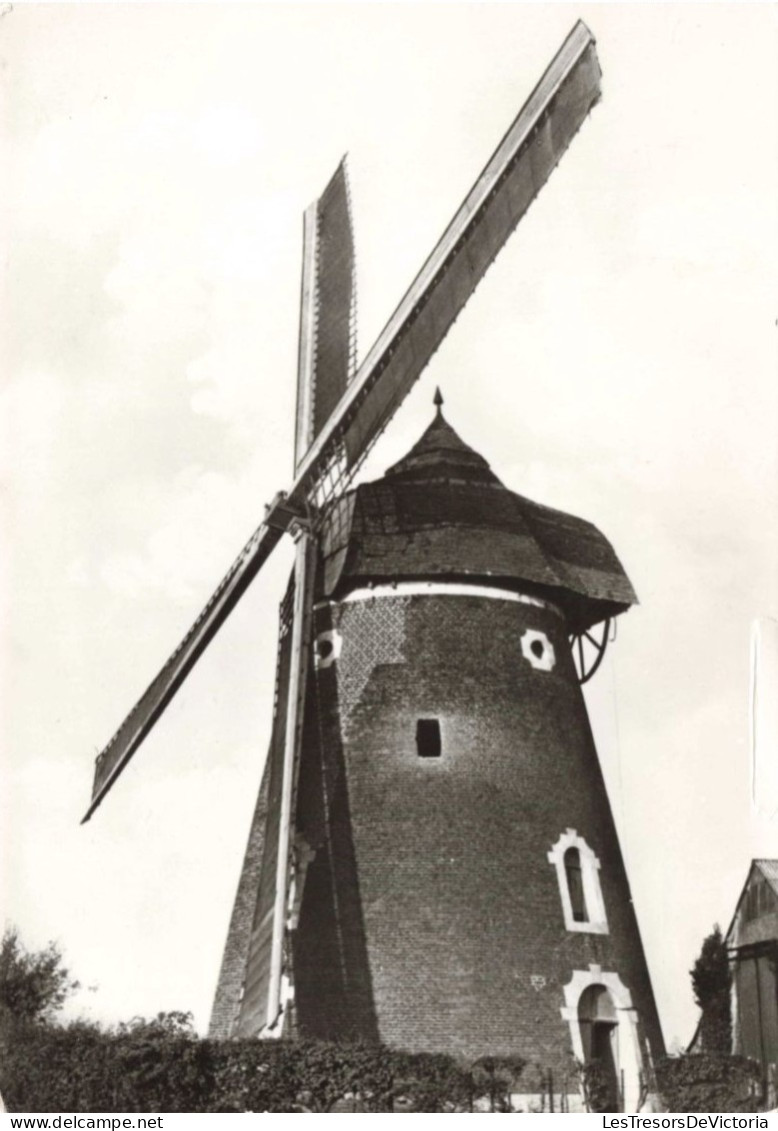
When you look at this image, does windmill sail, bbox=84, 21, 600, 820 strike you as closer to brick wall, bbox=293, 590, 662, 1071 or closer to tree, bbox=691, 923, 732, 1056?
brick wall, bbox=293, 590, 662, 1071

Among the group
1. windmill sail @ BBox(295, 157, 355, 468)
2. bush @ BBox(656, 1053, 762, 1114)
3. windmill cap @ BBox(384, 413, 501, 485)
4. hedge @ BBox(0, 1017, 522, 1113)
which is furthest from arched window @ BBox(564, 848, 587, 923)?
windmill sail @ BBox(295, 157, 355, 468)

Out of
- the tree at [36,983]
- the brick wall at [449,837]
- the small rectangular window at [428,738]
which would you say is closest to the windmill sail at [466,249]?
the brick wall at [449,837]

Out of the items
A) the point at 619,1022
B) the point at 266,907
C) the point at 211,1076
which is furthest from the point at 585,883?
the point at 211,1076

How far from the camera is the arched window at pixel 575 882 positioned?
697 inches

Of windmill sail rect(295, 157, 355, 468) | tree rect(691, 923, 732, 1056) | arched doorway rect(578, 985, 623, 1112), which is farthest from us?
tree rect(691, 923, 732, 1056)

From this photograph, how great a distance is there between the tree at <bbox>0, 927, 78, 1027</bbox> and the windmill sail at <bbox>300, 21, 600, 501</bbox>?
8.43 meters

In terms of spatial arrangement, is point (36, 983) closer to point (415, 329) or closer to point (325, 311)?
point (325, 311)

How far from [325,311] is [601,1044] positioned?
9.96 metres

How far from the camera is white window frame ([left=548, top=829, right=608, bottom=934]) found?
1753 cm

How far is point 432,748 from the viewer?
17.8m

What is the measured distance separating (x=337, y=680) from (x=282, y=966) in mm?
3740

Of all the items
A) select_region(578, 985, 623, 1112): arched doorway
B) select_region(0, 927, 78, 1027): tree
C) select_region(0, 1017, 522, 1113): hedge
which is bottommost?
select_region(0, 1017, 522, 1113): hedge
